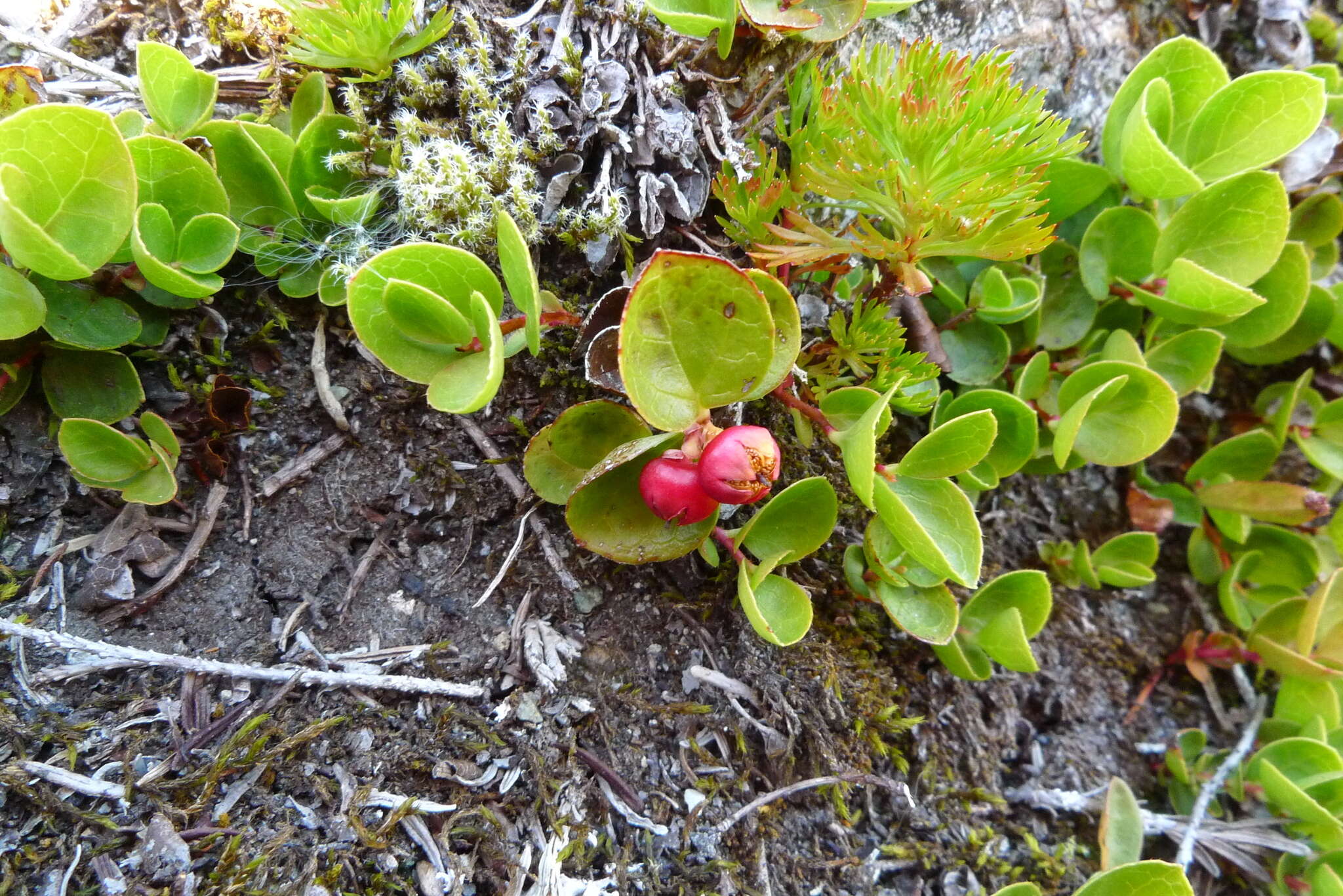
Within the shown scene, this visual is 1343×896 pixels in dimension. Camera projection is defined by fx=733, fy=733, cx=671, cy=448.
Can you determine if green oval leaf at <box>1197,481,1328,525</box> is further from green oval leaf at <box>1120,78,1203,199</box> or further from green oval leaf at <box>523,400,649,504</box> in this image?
green oval leaf at <box>523,400,649,504</box>

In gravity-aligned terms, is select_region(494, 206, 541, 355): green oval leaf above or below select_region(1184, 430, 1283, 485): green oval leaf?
above

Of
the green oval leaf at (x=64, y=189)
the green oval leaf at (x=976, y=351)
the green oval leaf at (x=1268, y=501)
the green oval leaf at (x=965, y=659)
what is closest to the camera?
the green oval leaf at (x=64, y=189)

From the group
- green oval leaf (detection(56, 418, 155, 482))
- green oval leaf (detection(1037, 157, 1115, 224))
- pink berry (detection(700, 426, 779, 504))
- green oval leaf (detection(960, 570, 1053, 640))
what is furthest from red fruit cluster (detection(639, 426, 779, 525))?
green oval leaf (detection(1037, 157, 1115, 224))

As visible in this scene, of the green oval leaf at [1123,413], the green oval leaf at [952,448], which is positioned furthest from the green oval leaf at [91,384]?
the green oval leaf at [1123,413]

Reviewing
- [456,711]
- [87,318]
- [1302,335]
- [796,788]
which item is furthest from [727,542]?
[1302,335]

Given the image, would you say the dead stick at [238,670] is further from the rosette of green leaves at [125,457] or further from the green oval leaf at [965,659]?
the green oval leaf at [965,659]

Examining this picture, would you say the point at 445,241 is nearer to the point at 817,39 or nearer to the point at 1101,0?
the point at 817,39

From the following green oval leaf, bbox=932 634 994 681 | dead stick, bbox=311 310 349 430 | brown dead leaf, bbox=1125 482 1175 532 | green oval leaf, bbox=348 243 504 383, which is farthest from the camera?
brown dead leaf, bbox=1125 482 1175 532

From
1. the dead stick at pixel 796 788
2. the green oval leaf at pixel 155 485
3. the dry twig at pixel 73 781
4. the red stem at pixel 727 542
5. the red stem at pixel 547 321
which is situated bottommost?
the dead stick at pixel 796 788
